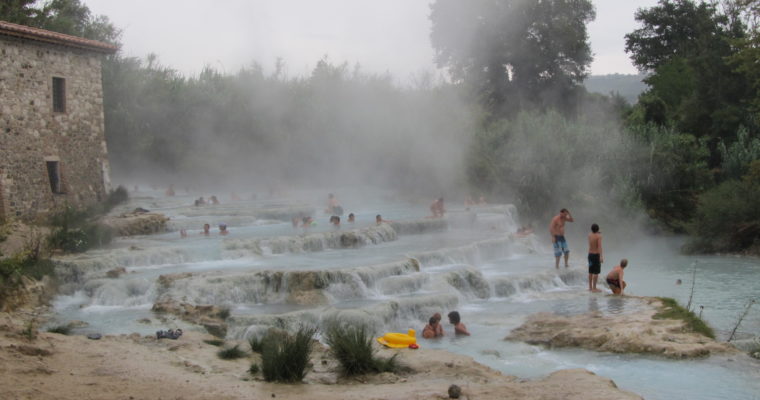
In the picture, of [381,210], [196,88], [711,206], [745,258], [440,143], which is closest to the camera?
[745,258]

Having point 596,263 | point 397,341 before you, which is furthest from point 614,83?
point 397,341

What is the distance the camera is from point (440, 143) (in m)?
28.2

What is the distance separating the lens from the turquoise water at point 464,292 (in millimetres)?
8680

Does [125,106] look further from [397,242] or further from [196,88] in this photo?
[397,242]

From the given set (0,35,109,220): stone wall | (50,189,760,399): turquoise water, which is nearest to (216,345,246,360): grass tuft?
(50,189,760,399): turquoise water

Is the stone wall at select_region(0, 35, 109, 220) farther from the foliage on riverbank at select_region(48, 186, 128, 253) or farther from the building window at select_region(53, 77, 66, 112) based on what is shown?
the foliage on riverbank at select_region(48, 186, 128, 253)

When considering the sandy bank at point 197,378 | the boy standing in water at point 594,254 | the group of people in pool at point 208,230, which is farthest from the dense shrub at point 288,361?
the group of people in pool at point 208,230

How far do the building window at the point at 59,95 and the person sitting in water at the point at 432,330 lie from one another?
11662 millimetres

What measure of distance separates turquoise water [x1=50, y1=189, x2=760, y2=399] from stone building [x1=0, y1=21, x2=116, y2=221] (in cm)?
237

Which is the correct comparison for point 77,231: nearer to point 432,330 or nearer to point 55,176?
point 55,176

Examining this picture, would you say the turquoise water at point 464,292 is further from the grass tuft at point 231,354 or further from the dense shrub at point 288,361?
the dense shrub at point 288,361

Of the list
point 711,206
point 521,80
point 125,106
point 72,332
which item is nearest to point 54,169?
point 72,332

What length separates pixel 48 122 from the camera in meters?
17.4

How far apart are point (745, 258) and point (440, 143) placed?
12.7m
